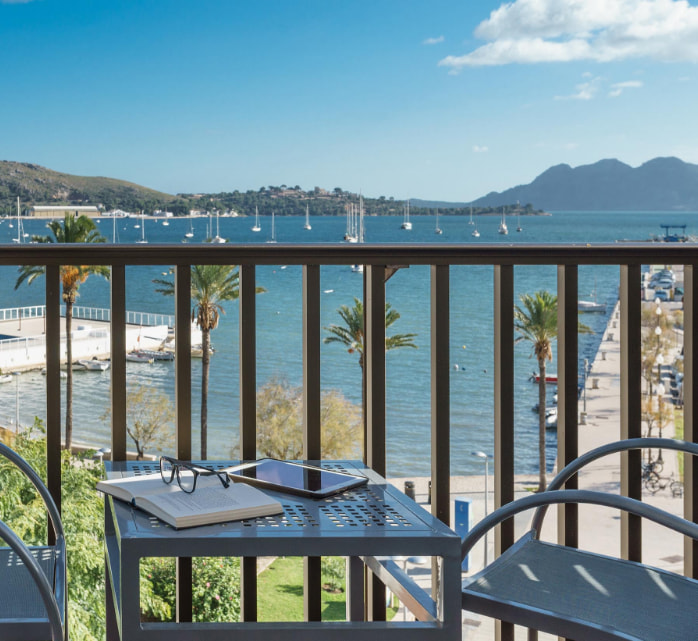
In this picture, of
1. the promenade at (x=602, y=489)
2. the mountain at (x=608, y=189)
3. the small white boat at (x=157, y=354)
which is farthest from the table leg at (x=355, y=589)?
the mountain at (x=608, y=189)

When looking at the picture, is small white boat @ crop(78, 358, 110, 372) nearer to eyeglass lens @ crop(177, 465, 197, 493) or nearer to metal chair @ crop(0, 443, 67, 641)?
metal chair @ crop(0, 443, 67, 641)

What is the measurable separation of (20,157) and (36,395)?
18.5m

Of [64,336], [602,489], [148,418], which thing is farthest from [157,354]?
[602,489]

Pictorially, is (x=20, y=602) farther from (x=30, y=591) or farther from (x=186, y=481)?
(x=186, y=481)

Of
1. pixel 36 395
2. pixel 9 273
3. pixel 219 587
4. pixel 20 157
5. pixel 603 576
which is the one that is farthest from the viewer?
pixel 20 157

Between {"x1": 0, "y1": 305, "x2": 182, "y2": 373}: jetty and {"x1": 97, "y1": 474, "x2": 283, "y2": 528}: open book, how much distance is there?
30.2 metres

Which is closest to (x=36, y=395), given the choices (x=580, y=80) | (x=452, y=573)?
(x=452, y=573)

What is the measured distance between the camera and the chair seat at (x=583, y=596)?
1.19 m

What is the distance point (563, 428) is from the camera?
1916 millimetres

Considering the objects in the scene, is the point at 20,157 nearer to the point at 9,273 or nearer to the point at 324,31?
the point at 9,273

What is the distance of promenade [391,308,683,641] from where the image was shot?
2356cm

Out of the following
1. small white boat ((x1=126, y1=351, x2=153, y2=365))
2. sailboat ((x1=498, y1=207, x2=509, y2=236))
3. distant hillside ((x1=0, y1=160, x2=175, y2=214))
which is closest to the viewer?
small white boat ((x1=126, y1=351, x2=153, y2=365))

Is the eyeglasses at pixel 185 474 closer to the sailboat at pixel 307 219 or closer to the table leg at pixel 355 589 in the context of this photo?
the table leg at pixel 355 589

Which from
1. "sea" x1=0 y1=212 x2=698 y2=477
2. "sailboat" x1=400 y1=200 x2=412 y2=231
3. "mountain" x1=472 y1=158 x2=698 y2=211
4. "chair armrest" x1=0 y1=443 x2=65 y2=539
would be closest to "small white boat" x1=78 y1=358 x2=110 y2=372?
"sea" x1=0 y1=212 x2=698 y2=477
